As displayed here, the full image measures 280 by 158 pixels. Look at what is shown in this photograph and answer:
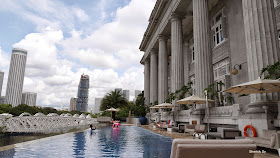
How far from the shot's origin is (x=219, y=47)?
18484mm

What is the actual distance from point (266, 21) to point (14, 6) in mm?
14010

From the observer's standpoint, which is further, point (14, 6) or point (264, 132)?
point (14, 6)

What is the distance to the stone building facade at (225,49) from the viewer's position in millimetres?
8461

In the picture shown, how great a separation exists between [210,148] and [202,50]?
42.1 ft

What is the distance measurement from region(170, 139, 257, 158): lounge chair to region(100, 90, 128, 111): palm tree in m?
47.5

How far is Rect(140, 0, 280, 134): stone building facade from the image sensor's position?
333 inches

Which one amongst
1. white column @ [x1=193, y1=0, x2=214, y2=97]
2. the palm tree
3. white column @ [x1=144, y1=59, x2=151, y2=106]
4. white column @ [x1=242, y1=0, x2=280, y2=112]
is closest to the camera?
white column @ [x1=242, y1=0, x2=280, y2=112]

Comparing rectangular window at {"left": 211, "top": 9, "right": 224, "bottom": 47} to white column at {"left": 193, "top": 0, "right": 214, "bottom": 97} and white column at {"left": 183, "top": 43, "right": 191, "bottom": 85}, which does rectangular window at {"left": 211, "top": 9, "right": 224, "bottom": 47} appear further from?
white column at {"left": 183, "top": 43, "right": 191, "bottom": 85}

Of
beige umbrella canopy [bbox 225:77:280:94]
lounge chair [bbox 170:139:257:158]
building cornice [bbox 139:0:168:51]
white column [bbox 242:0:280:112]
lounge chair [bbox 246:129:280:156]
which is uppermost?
building cornice [bbox 139:0:168:51]

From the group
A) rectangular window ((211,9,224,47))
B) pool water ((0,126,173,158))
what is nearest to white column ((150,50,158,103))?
rectangular window ((211,9,224,47))

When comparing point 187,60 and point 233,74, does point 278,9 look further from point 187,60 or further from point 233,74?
point 187,60

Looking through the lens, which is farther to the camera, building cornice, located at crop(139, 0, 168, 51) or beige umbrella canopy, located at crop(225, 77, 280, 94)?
building cornice, located at crop(139, 0, 168, 51)

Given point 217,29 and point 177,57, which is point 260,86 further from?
point 217,29

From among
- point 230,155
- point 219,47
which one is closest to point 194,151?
point 230,155
